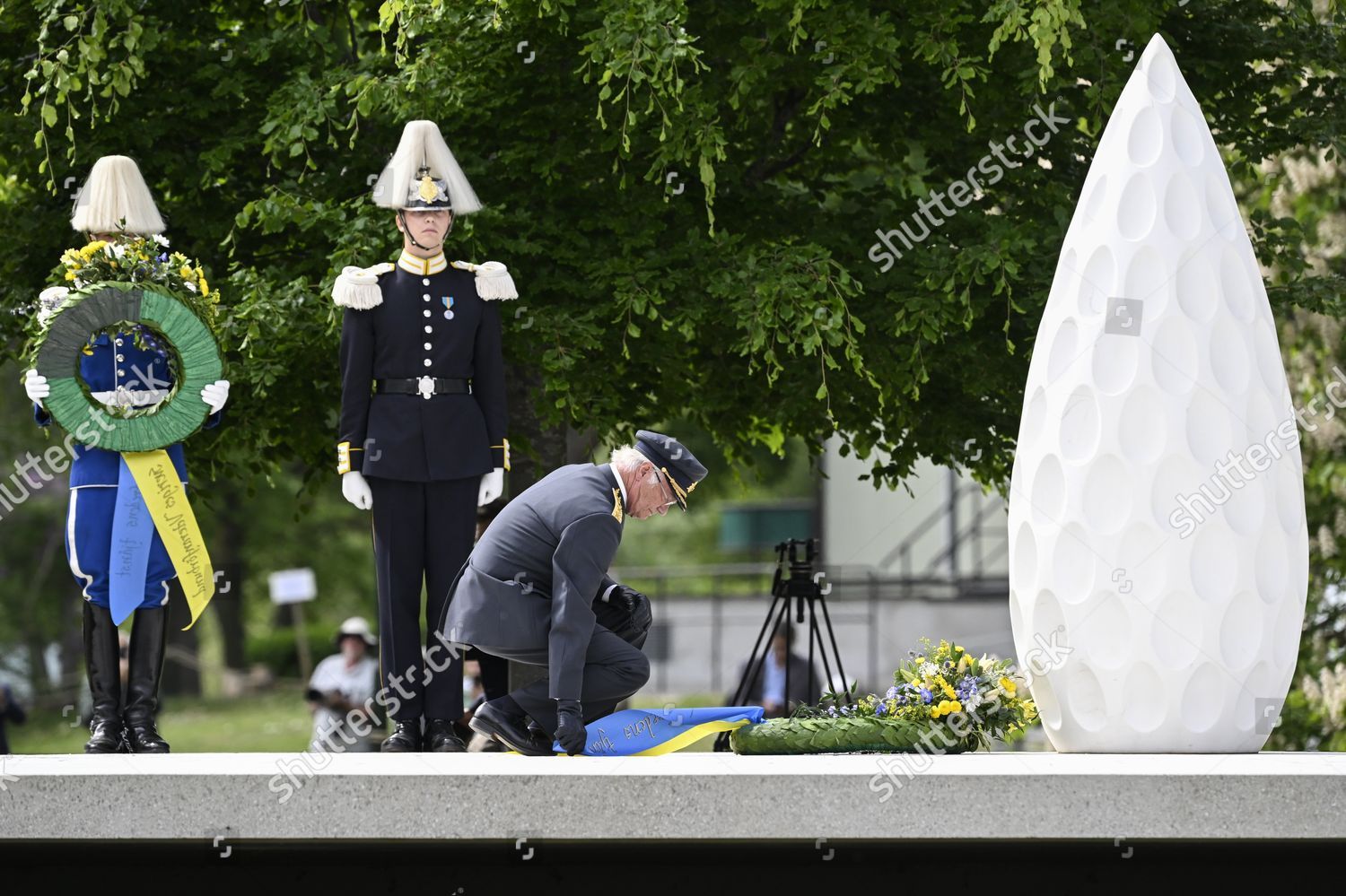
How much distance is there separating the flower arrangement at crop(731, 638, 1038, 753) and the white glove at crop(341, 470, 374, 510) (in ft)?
5.74

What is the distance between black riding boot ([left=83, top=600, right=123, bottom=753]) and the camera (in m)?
6.43

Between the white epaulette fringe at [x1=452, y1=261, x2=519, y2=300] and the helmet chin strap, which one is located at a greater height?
the helmet chin strap

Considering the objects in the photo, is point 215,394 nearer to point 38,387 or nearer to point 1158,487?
point 38,387

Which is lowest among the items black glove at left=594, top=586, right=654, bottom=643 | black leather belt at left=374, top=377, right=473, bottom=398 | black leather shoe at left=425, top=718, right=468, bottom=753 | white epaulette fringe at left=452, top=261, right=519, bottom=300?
black leather shoe at left=425, top=718, right=468, bottom=753

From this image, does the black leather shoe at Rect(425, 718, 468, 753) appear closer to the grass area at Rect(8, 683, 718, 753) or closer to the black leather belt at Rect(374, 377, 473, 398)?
the black leather belt at Rect(374, 377, 473, 398)

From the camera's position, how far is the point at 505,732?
20.5ft

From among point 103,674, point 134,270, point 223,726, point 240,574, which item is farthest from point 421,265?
point 240,574

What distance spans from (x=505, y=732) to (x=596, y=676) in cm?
37

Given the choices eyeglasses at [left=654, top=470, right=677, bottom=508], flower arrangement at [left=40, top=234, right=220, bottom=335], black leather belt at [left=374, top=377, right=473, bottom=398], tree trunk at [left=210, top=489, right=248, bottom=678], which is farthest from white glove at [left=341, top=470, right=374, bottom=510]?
tree trunk at [left=210, top=489, right=248, bottom=678]

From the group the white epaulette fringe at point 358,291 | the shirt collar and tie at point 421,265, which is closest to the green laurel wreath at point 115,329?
the white epaulette fringe at point 358,291

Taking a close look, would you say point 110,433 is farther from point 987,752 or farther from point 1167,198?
point 1167,198

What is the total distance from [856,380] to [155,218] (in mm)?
3491

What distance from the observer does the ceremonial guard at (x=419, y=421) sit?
6703mm

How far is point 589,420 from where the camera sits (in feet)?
26.9
